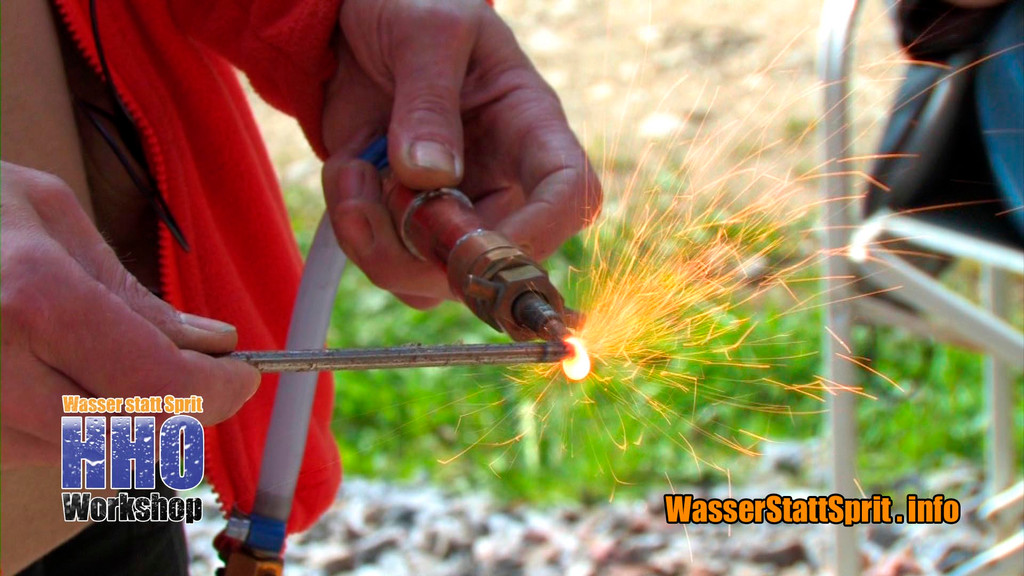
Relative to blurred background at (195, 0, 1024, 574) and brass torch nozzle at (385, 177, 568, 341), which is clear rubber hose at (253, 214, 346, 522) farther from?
blurred background at (195, 0, 1024, 574)

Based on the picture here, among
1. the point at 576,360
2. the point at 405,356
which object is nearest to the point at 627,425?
the point at 576,360

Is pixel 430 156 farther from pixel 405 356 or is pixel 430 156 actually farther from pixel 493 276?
pixel 405 356

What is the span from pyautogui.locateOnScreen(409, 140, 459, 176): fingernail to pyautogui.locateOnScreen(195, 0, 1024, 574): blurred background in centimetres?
55

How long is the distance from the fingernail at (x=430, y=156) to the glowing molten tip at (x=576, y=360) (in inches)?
10.5

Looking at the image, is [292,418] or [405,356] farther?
[292,418]

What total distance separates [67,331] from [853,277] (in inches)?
62.3

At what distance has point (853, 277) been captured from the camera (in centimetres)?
189

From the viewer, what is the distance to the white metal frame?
1.69 metres

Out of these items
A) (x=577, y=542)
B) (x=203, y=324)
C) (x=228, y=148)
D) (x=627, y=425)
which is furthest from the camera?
(x=627, y=425)

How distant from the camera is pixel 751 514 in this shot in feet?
7.61

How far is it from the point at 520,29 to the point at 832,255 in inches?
136

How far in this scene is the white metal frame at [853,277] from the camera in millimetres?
1688

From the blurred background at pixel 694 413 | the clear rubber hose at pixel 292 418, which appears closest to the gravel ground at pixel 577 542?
the blurred background at pixel 694 413

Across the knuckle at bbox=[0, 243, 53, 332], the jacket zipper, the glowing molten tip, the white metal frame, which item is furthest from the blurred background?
the knuckle at bbox=[0, 243, 53, 332]
